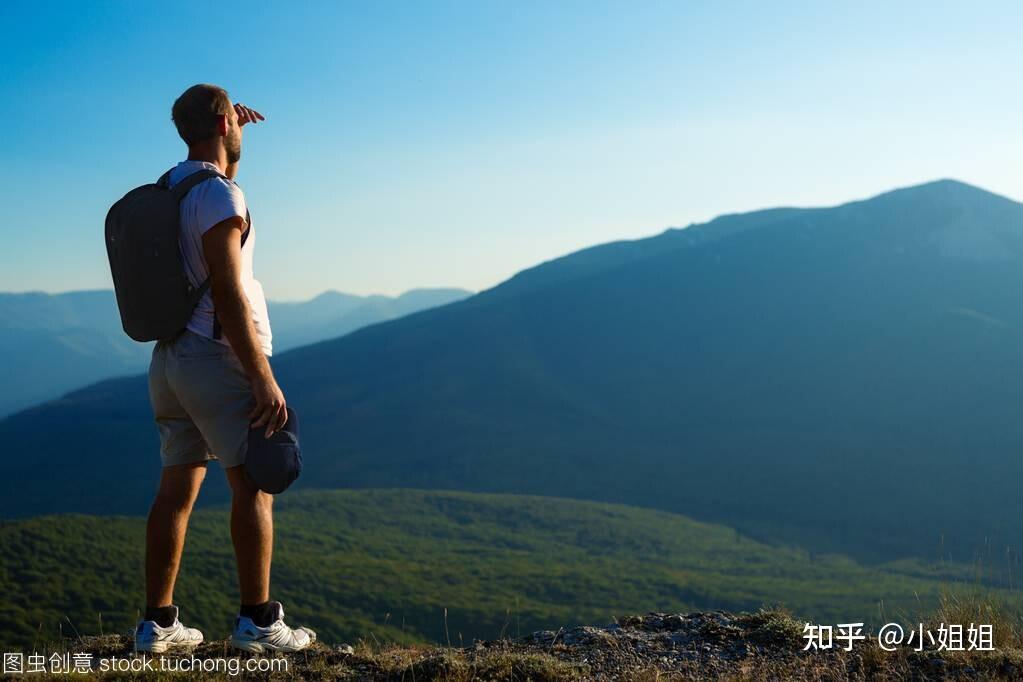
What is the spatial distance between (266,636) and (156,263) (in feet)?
5.50

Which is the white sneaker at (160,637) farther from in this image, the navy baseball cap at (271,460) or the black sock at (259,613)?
the navy baseball cap at (271,460)

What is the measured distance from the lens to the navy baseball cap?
144 inches

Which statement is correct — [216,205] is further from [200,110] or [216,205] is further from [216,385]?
[216,385]

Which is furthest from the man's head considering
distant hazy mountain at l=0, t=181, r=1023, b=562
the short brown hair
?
distant hazy mountain at l=0, t=181, r=1023, b=562

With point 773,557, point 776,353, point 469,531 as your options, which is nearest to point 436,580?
point 469,531

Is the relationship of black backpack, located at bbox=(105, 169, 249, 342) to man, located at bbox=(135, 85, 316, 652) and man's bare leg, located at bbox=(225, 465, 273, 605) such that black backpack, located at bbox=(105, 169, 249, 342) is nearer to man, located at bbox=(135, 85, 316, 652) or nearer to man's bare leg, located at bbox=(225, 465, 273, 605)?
man, located at bbox=(135, 85, 316, 652)

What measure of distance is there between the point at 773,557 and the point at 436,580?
104 ft

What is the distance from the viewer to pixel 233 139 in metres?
4.04

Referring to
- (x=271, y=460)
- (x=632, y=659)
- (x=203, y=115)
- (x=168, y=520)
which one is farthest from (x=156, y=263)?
(x=632, y=659)

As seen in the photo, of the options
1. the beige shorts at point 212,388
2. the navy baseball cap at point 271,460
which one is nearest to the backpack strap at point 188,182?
the beige shorts at point 212,388

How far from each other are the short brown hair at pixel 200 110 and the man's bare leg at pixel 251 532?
4.68 ft

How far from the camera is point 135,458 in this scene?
374ft

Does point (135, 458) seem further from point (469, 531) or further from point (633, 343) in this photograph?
point (633, 343)

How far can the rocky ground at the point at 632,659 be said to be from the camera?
3.99 meters
